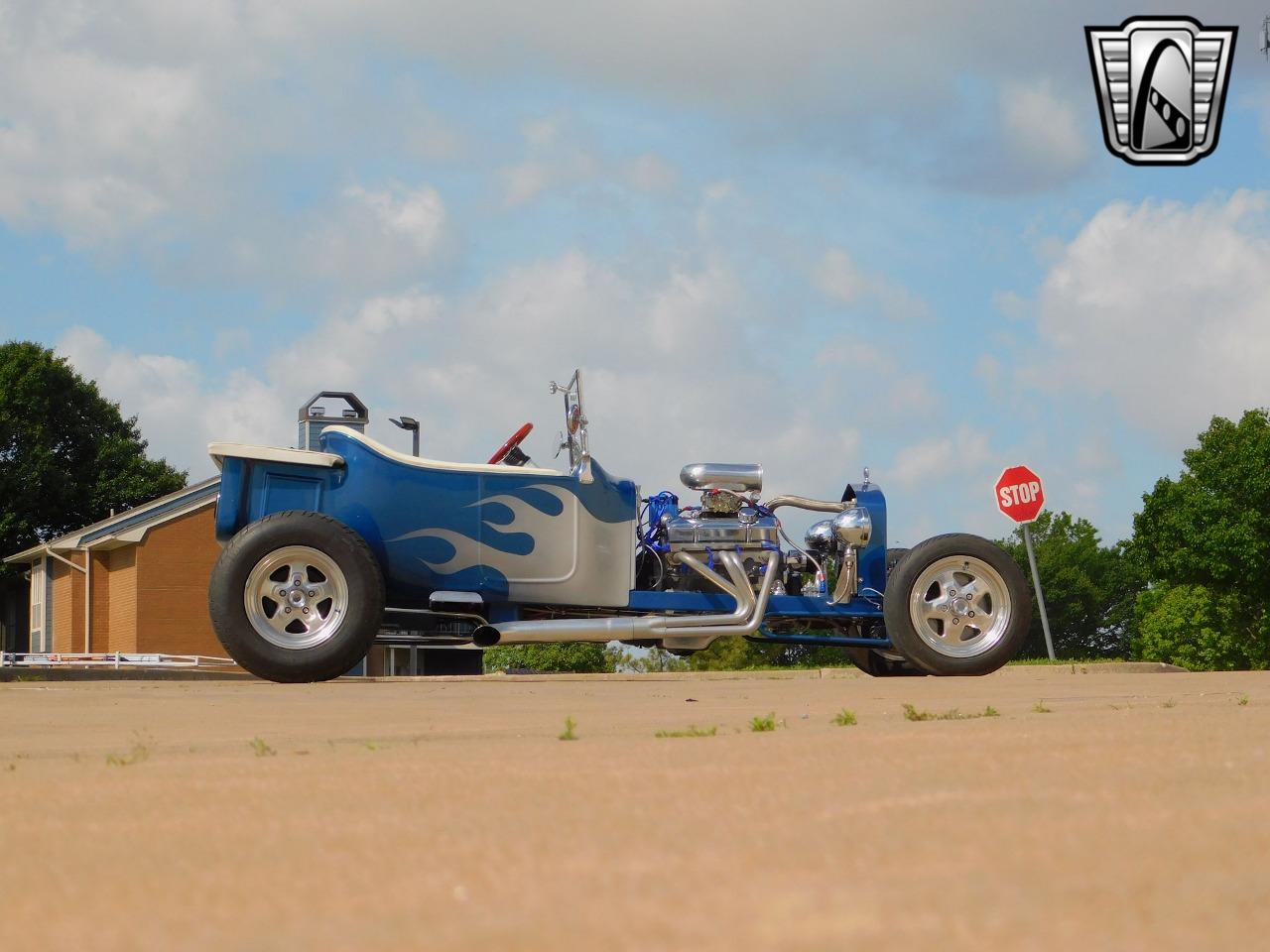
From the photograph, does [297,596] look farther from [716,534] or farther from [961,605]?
[961,605]

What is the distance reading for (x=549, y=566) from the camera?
9539 millimetres

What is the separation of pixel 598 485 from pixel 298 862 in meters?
7.62

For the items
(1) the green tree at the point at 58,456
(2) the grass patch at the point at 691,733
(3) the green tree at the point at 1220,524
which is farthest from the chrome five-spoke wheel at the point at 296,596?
(3) the green tree at the point at 1220,524

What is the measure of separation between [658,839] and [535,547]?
23.9ft

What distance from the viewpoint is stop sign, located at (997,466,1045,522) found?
2706cm

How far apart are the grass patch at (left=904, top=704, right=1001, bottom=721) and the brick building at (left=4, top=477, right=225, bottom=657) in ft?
90.6

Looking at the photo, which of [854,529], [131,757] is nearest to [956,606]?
[854,529]

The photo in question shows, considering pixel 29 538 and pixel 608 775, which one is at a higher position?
pixel 29 538

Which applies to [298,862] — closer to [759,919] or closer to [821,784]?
[759,919]

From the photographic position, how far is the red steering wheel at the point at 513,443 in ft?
33.2

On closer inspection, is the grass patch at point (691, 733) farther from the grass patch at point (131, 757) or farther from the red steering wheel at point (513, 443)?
the red steering wheel at point (513, 443)

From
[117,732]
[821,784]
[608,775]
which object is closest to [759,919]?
[821,784]

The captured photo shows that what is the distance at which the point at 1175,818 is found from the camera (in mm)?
2344

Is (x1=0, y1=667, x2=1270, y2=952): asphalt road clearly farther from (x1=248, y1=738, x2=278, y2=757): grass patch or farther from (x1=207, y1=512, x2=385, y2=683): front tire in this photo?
(x1=207, y1=512, x2=385, y2=683): front tire
